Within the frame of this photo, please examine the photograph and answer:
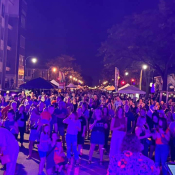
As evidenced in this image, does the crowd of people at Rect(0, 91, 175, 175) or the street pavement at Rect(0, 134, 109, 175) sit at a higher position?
the crowd of people at Rect(0, 91, 175, 175)

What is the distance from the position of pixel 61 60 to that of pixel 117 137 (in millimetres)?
54421

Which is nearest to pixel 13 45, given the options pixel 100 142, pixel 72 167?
pixel 100 142

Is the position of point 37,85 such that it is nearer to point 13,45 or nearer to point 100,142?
point 100,142

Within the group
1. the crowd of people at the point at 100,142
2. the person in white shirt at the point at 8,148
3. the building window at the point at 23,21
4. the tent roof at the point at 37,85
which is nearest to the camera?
the crowd of people at the point at 100,142

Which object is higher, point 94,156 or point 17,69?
point 17,69

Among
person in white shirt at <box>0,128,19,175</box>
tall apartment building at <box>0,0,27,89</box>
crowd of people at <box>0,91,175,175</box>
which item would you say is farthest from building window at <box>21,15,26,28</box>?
person in white shirt at <box>0,128,19,175</box>

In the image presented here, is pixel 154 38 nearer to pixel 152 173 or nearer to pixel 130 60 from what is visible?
pixel 130 60

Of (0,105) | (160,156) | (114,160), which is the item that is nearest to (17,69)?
(0,105)

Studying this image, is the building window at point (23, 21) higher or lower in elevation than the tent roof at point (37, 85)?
higher

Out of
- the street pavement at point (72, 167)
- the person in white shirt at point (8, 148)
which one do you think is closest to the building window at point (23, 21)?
the street pavement at point (72, 167)

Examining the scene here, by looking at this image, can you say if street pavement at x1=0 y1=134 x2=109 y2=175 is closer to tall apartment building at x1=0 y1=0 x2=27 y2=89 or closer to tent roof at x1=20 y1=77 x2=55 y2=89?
tent roof at x1=20 y1=77 x2=55 y2=89

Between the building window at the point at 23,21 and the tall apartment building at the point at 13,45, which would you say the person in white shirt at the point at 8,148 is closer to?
the tall apartment building at the point at 13,45

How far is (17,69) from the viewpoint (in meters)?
38.4

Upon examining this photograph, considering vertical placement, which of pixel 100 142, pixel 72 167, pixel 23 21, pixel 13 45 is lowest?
pixel 72 167
